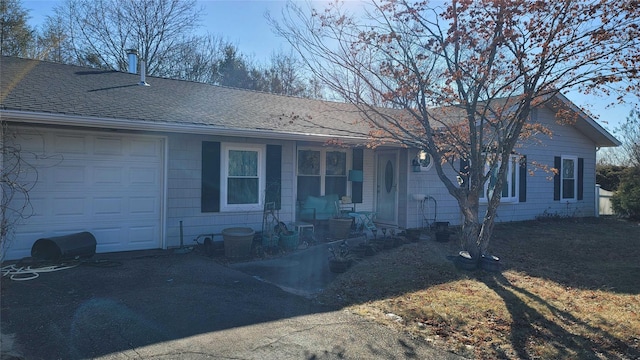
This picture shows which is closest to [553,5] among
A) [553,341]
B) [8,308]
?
[553,341]

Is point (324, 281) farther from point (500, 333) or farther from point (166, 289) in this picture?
point (500, 333)

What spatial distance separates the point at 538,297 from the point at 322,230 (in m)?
5.44

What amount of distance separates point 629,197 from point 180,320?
16544 mm

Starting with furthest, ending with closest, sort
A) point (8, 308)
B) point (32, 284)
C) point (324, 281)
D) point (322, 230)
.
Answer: point (322, 230) < point (324, 281) < point (32, 284) < point (8, 308)

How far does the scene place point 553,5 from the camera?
5.82 metres

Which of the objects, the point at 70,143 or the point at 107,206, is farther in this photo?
the point at 107,206

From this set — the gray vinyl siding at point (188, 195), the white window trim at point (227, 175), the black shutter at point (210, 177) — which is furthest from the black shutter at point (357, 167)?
the black shutter at point (210, 177)

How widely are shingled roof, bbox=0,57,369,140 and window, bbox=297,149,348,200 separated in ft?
2.93

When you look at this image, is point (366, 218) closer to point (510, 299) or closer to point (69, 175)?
point (510, 299)

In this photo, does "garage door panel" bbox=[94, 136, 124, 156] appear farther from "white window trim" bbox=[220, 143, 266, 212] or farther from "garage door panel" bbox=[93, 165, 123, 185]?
"white window trim" bbox=[220, 143, 266, 212]

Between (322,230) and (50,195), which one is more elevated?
(50,195)

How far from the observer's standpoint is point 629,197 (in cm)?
1498

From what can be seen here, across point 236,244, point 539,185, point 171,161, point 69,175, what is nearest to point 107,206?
point 69,175

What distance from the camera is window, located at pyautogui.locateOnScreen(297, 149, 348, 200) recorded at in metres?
10.6
